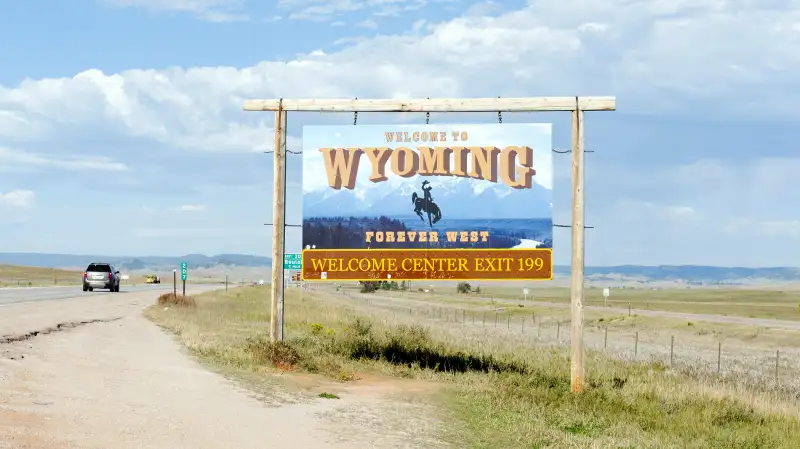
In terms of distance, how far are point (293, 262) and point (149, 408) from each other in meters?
8.74

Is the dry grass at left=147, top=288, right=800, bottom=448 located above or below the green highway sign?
below

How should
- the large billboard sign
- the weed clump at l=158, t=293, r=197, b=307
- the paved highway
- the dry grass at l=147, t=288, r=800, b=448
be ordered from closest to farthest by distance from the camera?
the dry grass at l=147, t=288, r=800, b=448 → the large billboard sign → the paved highway → the weed clump at l=158, t=293, r=197, b=307

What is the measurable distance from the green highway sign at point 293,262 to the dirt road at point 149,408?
9.89 feet

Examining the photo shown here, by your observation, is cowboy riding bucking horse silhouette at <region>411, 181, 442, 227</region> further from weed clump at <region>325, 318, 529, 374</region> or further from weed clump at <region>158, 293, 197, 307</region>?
weed clump at <region>158, 293, 197, 307</region>

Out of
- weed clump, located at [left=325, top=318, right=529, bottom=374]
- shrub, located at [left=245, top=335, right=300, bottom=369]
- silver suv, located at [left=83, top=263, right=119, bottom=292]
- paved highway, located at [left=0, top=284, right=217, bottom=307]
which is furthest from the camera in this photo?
silver suv, located at [left=83, top=263, right=119, bottom=292]

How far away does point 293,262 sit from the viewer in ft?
66.3

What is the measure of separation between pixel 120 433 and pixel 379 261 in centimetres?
1053

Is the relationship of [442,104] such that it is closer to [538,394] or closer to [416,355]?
[538,394]

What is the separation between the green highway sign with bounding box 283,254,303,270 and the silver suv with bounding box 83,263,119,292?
41863 mm

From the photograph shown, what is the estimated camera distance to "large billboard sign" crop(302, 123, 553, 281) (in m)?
19.8

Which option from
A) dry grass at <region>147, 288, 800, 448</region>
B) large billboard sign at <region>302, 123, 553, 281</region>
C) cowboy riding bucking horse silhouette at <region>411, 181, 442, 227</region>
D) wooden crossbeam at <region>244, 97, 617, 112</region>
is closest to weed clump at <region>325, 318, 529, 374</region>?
dry grass at <region>147, 288, 800, 448</region>

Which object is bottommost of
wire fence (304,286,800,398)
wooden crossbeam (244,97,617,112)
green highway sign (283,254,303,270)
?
wire fence (304,286,800,398)

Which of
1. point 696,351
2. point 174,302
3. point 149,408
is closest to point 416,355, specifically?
point 149,408

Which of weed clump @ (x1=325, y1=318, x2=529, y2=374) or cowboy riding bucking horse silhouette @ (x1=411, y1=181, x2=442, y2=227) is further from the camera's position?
weed clump @ (x1=325, y1=318, x2=529, y2=374)
